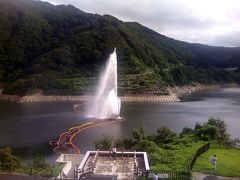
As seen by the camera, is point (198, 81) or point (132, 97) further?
point (198, 81)

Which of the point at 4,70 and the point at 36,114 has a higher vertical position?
the point at 4,70

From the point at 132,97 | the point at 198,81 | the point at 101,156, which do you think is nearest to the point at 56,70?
the point at 132,97

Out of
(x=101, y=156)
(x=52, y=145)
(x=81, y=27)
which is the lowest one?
(x=52, y=145)

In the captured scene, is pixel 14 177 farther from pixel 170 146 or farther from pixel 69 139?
pixel 69 139

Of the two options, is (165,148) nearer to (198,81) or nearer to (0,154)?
(0,154)

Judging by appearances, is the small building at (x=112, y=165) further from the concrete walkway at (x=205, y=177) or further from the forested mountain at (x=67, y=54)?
the forested mountain at (x=67, y=54)

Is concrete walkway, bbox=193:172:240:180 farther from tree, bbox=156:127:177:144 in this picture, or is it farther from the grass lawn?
tree, bbox=156:127:177:144

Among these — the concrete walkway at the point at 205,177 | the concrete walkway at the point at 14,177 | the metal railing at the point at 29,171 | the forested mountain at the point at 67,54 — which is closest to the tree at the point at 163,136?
the concrete walkway at the point at 205,177
